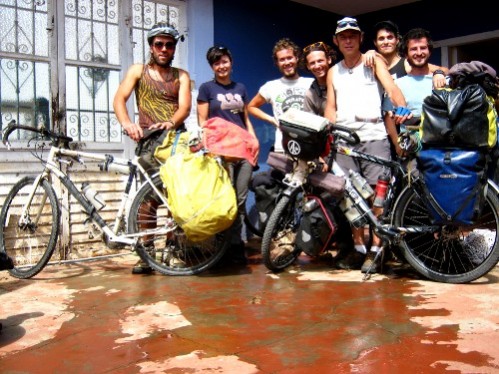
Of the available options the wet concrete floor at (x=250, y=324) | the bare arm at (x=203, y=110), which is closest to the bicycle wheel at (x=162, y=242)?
the wet concrete floor at (x=250, y=324)

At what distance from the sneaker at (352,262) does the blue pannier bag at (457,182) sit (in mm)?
893

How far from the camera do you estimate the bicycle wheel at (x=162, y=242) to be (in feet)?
14.3

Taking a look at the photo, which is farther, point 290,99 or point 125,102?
point 290,99

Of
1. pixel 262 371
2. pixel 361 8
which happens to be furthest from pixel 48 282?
pixel 361 8

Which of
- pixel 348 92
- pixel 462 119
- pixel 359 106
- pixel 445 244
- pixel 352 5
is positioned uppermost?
pixel 352 5

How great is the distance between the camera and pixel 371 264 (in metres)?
4.29

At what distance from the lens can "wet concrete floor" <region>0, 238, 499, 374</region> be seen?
252 centimetres

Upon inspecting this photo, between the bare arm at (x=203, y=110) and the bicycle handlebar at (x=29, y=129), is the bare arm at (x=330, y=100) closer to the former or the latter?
the bare arm at (x=203, y=110)

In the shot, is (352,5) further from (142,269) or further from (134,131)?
(142,269)

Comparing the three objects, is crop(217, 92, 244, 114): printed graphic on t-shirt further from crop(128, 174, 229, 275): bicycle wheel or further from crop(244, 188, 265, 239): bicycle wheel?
crop(244, 188, 265, 239): bicycle wheel

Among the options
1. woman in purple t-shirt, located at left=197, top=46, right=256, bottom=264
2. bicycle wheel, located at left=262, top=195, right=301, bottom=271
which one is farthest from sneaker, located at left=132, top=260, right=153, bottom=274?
bicycle wheel, located at left=262, top=195, right=301, bottom=271

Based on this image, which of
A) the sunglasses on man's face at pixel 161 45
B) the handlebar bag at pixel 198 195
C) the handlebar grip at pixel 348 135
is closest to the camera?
the handlebar bag at pixel 198 195

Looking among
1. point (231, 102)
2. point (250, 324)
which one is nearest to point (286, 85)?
point (231, 102)

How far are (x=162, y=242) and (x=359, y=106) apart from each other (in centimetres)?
188
